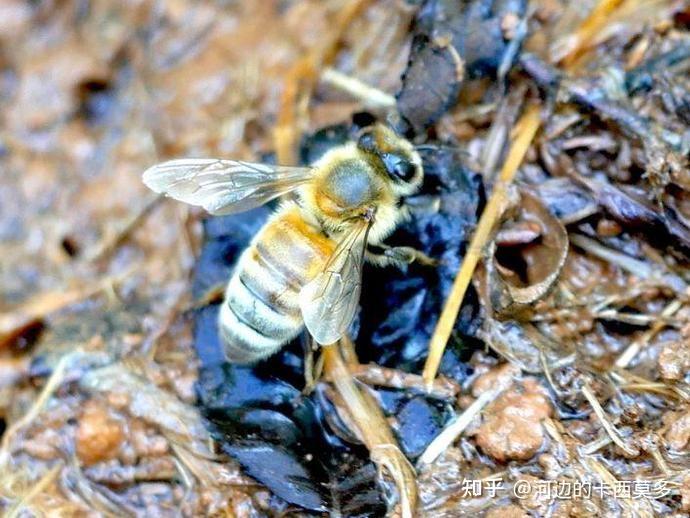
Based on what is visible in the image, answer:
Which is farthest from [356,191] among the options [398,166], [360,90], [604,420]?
[604,420]

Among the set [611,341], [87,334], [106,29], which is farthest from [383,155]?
[106,29]

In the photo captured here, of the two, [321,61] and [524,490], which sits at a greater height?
[321,61]

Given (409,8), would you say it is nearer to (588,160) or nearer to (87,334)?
(588,160)

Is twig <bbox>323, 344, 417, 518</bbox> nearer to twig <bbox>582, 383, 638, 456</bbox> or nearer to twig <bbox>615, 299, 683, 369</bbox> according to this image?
twig <bbox>582, 383, 638, 456</bbox>

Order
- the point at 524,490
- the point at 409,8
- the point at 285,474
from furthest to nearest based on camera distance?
the point at 409,8 → the point at 285,474 → the point at 524,490

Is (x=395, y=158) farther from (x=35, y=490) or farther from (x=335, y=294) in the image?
(x=35, y=490)
